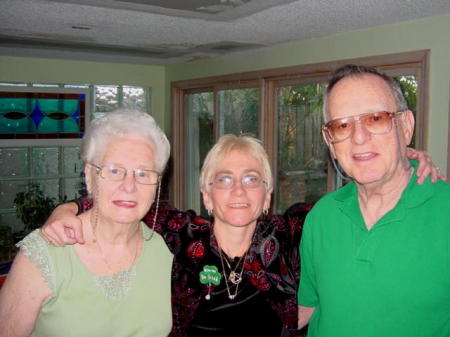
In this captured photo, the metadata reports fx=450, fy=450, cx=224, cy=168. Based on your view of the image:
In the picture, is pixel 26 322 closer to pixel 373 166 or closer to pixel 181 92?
pixel 373 166

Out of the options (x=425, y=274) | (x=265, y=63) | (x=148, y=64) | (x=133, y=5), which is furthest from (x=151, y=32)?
(x=425, y=274)

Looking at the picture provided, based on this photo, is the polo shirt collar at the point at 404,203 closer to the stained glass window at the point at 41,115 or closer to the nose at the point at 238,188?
the nose at the point at 238,188

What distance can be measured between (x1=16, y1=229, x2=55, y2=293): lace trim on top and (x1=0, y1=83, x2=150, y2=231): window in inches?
200

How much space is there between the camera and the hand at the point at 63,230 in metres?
1.61

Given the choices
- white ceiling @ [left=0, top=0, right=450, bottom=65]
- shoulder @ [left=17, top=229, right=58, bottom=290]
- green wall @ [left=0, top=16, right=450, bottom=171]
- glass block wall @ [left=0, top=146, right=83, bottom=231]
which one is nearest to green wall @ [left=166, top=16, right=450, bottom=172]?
green wall @ [left=0, top=16, right=450, bottom=171]

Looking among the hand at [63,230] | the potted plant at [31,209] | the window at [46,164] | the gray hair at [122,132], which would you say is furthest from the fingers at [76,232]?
the window at [46,164]

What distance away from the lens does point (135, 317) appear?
1.69 m

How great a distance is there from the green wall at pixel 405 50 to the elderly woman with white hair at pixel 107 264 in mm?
2605

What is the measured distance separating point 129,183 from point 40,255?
395 millimetres

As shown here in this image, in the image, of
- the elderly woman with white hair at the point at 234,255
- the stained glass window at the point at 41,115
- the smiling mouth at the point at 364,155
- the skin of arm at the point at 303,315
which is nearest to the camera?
the smiling mouth at the point at 364,155

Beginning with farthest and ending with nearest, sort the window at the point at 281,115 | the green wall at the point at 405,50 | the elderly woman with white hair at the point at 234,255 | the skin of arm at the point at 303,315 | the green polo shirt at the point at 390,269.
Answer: the window at the point at 281,115 → the green wall at the point at 405,50 → the skin of arm at the point at 303,315 → the elderly woman with white hair at the point at 234,255 → the green polo shirt at the point at 390,269

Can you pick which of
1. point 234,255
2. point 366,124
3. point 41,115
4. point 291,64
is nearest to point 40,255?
point 234,255

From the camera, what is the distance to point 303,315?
6.34 ft

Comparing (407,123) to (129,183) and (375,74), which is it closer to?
(375,74)
